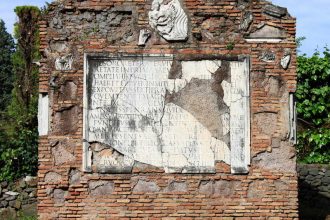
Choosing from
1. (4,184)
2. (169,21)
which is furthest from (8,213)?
(169,21)

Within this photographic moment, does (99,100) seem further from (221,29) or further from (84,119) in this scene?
(221,29)

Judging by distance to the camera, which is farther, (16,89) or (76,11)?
(16,89)

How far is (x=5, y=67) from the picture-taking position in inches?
1596

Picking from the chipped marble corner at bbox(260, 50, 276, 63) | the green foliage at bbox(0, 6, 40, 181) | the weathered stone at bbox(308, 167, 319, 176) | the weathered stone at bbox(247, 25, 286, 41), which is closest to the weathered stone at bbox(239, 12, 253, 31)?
the weathered stone at bbox(247, 25, 286, 41)

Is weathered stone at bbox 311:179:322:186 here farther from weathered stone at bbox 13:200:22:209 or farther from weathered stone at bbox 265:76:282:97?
weathered stone at bbox 13:200:22:209

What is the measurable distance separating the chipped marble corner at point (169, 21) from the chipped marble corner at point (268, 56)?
3.49ft

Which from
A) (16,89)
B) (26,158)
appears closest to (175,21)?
(26,158)

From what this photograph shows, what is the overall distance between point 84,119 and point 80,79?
54cm

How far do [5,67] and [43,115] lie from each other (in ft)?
104

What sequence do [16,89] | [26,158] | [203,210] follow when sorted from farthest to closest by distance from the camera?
[16,89] < [26,158] < [203,210]

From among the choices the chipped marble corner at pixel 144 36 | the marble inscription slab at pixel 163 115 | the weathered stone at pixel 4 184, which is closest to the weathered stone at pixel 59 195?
the marble inscription slab at pixel 163 115

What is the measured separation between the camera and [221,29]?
9.81 m

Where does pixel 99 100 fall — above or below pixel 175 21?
below

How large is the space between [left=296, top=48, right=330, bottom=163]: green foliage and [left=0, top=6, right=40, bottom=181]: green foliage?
592 centimetres
